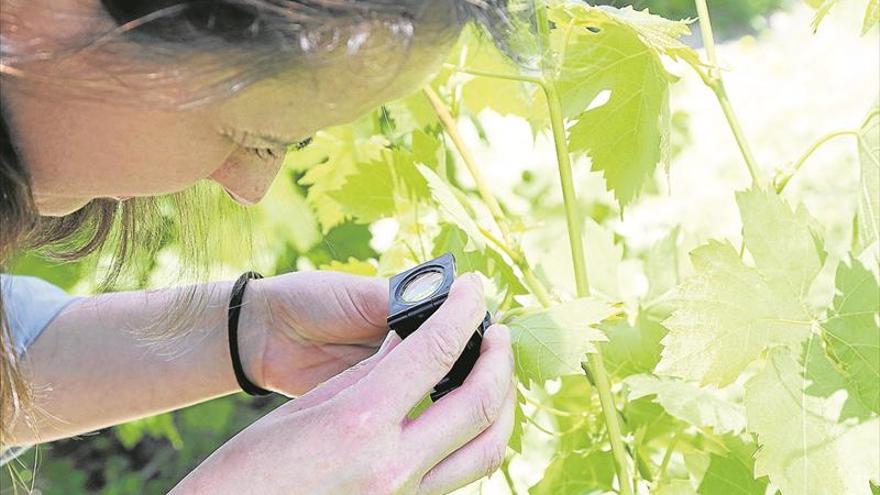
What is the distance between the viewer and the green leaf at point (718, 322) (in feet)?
3.10

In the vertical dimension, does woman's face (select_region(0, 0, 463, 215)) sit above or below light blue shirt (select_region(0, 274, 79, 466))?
above

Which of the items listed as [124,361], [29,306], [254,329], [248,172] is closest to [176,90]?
[248,172]

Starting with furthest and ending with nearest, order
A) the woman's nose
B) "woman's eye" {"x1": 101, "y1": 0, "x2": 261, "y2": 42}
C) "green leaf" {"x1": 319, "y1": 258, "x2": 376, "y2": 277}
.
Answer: "green leaf" {"x1": 319, "y1": 258, "x2": 376, "y2": 277}
the woman's nose
"woman's eye" {"x1": 101, "y1": 0, "x2": 261, "y2": 42}

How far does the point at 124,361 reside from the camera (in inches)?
50.9

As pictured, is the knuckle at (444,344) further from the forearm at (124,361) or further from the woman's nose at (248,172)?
the forearm at (124,361)

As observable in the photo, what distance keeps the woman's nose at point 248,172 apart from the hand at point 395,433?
0.52ft

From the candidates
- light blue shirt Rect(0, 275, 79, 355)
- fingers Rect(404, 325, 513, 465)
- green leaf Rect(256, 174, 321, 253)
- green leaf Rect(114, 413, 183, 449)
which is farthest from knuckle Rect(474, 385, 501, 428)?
green leaf Rect(114, 413, 183, 449)

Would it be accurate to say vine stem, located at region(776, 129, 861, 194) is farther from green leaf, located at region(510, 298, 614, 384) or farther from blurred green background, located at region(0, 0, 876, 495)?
blurred green background, located at region(0, 0, 876, 495)

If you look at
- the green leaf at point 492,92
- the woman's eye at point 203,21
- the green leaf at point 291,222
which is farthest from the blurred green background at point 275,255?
the woman's eye at point 203,21

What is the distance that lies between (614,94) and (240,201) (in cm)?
35

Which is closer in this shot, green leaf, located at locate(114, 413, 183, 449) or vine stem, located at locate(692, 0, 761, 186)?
vine stem, located at locate(692, 0, 761, 186)

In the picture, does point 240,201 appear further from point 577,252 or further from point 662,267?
point 662,267

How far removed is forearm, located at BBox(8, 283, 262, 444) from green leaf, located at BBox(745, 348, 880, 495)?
503mm

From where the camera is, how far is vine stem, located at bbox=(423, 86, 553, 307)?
110 cm
